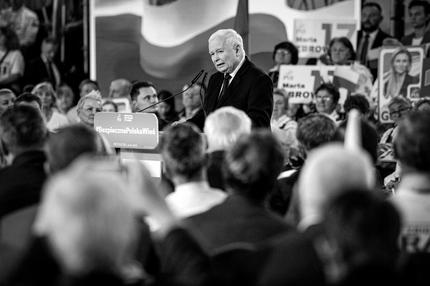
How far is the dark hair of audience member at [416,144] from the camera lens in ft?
12.3

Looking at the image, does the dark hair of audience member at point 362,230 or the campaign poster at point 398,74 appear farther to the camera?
the campaign poster at point 398,74

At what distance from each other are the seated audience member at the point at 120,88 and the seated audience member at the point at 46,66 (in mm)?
1629

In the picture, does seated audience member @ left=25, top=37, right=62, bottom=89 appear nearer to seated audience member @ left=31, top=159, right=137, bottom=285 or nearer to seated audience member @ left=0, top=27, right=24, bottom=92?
seated audience member @ left=0, top=27, right=24, bottom=92

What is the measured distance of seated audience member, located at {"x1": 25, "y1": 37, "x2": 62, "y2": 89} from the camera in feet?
42.1

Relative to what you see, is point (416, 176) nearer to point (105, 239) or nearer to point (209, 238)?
point (209, 238)

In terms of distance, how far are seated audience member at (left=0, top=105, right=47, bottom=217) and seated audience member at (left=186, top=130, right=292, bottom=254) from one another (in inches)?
33.7

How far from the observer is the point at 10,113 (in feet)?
15.3

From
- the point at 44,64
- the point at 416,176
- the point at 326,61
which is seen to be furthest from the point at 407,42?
the point at 416,176

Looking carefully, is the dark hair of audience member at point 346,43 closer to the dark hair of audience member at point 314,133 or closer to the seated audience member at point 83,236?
the dark hair of audience member at point 314,133

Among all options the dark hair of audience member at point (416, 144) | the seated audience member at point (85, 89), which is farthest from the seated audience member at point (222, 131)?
the seated audience member at point (85, 89)

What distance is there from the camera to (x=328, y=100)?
32.0 feet

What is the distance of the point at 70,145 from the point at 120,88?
742cm

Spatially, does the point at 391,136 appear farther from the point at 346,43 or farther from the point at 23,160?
the point at 23,160

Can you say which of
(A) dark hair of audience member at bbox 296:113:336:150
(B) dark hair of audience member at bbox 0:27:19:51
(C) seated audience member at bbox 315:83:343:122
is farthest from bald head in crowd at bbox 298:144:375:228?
(B) dark hair of audience member at bbox 0:27:19:51
